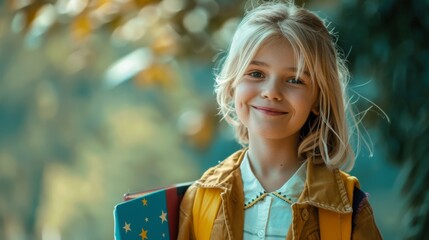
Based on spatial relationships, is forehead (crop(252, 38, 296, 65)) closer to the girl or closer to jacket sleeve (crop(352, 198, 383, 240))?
the girl

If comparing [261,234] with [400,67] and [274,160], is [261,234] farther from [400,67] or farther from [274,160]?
[400,67]

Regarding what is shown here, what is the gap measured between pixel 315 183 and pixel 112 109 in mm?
3107

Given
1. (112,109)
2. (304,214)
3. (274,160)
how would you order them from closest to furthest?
(304,214)
(274,160)
(112,109)

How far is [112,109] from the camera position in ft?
15.3

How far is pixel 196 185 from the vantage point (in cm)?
171

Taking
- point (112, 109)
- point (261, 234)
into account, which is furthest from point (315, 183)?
point (112, 109)

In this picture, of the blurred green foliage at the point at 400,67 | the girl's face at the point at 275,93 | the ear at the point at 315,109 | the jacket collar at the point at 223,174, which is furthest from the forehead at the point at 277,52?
the blurred green foliage at the point at 400,67

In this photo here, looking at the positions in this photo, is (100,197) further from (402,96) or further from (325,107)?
(325,107)

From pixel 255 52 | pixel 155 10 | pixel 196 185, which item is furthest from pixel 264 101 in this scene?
pixel 155 10

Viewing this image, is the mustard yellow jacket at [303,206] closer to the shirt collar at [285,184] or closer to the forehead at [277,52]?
the shirt collar at [285,184]

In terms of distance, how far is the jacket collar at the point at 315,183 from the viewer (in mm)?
1624

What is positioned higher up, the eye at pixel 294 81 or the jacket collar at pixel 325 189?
the eye at pixel 294 81

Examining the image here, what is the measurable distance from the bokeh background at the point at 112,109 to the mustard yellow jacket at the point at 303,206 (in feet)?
3.61

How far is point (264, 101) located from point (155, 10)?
4.74 ft
